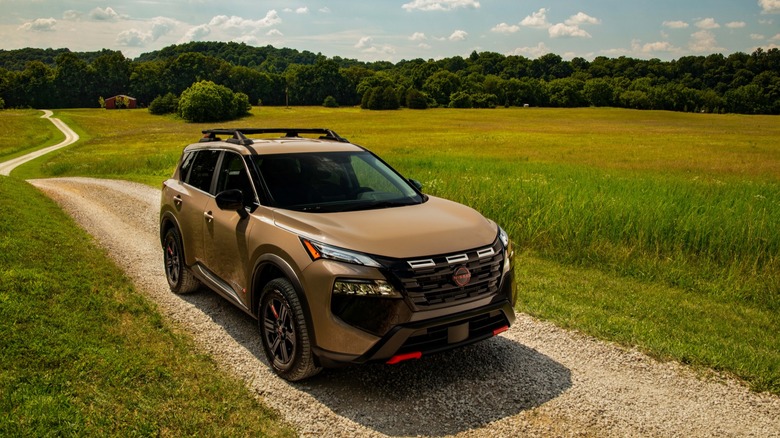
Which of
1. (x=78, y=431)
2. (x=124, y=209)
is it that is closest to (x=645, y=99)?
(x=124, y=209)

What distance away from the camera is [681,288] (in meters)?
8.14

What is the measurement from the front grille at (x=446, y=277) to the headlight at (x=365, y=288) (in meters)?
0.09

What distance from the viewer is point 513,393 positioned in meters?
4.58

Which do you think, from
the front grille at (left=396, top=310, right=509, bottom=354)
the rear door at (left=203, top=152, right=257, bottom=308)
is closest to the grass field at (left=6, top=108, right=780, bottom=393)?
the front grille at (left=396, top=310, right=509, bottom=354)

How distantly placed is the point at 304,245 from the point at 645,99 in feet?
380

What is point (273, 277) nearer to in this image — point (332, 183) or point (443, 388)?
point (332, 183)

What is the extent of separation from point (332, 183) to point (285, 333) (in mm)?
1632

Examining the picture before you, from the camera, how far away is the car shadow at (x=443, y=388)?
164 inches

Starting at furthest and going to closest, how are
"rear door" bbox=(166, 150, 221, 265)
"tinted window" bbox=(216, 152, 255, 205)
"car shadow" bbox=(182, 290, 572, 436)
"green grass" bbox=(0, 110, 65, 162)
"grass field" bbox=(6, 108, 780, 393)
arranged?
"green grass" bbox=(0, 110, 65, 162), "rear door" bbox=(166, 150, 221, 265), "grass field" bbox=(6, 108, 780, 393), "tinted window" bbox=(216, 152, 255, 205), "car shadow" bbox=(182, 290, 572, 436)

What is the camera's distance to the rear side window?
6.28 m

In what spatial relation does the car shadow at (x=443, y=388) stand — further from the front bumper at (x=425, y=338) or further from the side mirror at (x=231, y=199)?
the side mirror at (x=231, y=199)

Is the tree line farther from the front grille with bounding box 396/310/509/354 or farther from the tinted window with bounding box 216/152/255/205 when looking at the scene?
the front grille with bounding box 396/310/509/354

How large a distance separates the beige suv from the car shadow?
0.44 m

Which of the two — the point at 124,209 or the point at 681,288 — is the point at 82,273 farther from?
the point at 681,288
